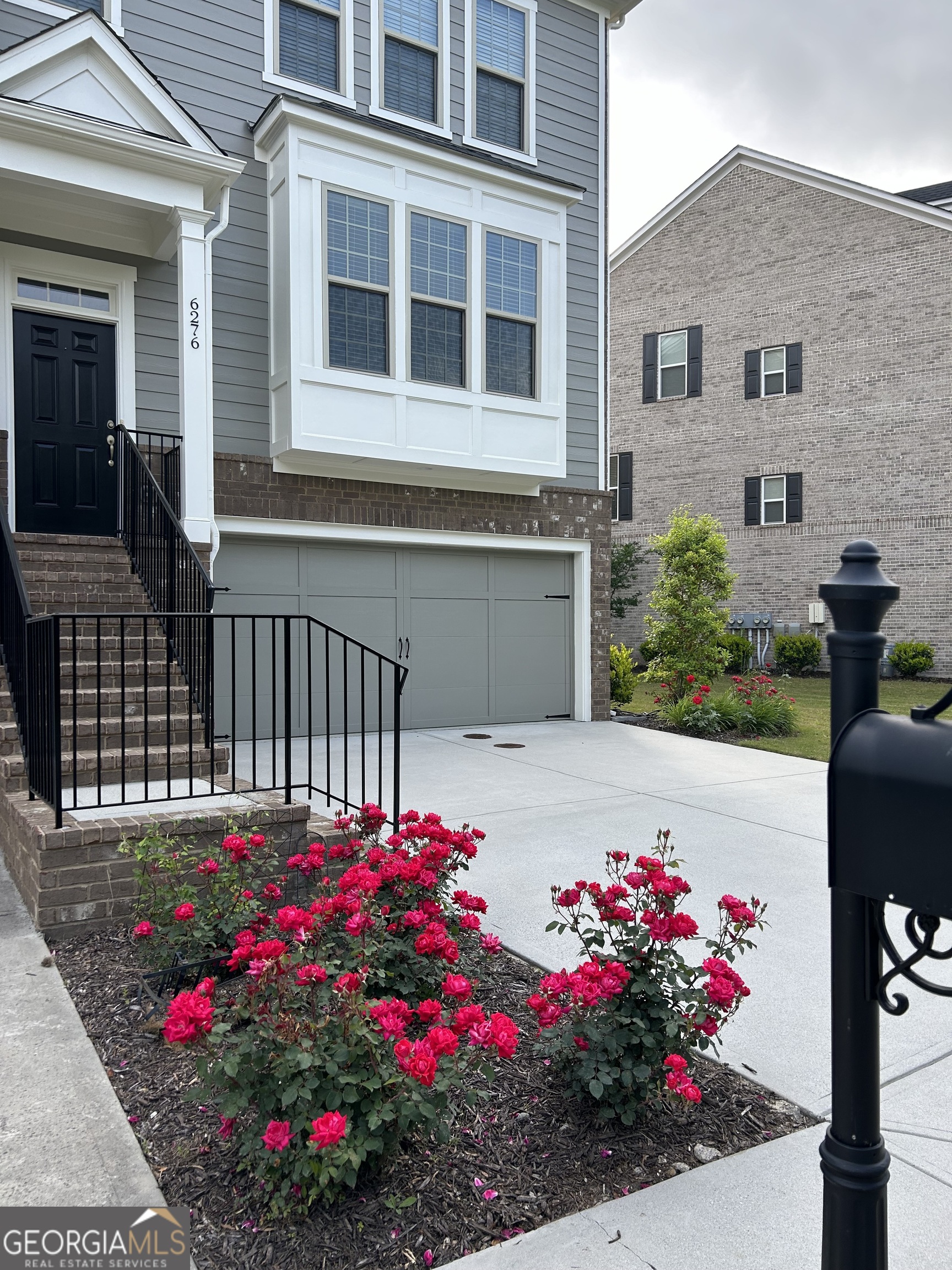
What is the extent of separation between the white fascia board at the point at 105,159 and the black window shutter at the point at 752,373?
513 inches

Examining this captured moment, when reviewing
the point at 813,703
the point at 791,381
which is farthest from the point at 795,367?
the point at 813,703

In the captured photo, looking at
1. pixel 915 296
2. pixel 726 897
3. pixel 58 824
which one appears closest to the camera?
pixel 726 897

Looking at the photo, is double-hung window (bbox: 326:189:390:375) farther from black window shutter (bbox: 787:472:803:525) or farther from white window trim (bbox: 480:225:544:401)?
black window shutter (bbox: 787:472:803:525)

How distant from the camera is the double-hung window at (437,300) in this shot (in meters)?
8.66

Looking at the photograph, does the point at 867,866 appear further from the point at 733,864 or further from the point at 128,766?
the point at 128,766

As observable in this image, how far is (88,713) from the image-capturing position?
200 inches

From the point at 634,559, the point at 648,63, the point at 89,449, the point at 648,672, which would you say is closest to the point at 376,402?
the point at 89,449

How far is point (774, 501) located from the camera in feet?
56.5

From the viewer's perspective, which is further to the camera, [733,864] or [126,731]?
[126,731]

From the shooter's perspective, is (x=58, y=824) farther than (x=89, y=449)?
No

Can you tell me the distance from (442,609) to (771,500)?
1022cm

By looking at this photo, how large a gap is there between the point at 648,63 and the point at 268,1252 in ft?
42.6

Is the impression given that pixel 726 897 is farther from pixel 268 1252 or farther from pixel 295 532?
pixel 295 532

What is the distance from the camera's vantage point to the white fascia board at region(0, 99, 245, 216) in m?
6.00
